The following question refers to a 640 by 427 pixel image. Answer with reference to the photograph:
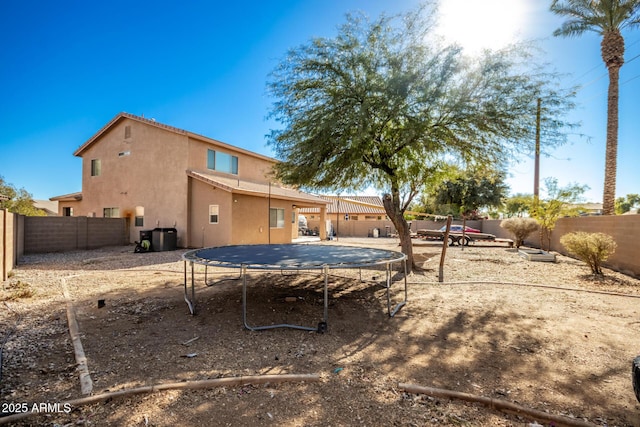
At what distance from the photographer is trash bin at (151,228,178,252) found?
13.9 metres

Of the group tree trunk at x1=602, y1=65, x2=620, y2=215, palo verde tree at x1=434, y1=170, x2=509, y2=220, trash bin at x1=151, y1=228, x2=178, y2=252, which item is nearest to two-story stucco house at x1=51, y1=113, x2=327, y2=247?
trash bin at x1=151, y1=228, x2=178, y2=252

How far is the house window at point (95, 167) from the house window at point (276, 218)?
1143 cm

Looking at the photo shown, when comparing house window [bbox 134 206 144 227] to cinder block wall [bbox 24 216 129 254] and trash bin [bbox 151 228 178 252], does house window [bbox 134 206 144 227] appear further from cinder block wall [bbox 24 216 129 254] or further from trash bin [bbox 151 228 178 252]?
trash bin [bbox 151 228 178 252]

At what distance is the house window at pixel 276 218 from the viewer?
16.7 meters

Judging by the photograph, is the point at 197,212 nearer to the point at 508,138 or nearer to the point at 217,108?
the point at 217,108

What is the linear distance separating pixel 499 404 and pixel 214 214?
45.0ft

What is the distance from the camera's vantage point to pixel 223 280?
288 inches

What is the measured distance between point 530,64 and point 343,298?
23.1ft

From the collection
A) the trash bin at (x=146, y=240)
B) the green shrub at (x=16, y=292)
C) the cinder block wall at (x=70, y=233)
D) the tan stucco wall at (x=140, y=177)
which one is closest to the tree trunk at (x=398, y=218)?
the green shrub at (x=16, y=292)

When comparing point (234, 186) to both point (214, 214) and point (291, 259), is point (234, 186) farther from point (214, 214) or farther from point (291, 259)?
point (291, 259)

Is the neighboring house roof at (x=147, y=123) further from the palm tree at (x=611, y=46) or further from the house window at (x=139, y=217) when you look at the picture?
the palm tree at (x=611, y=46)

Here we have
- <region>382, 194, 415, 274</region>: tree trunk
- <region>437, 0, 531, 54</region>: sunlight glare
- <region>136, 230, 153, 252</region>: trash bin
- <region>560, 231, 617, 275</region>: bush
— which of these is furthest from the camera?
<region>136, 230, 153, 252</region>: trash bin

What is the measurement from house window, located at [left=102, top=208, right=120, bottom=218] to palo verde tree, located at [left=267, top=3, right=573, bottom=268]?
46.5 feet

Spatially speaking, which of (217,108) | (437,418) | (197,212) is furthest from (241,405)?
(217,108)
